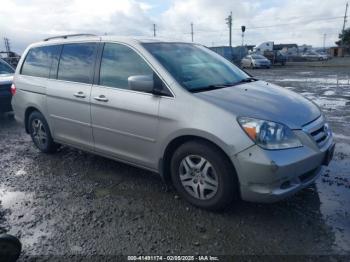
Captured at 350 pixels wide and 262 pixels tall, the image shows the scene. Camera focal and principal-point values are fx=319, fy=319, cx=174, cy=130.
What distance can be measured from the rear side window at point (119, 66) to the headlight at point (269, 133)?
1.29 m

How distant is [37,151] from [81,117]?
73.9 inches

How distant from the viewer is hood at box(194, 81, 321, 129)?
306cm

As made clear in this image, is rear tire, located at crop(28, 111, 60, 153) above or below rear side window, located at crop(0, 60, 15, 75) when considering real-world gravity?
below

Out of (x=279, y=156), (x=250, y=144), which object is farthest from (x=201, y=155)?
(x=279, y=156)

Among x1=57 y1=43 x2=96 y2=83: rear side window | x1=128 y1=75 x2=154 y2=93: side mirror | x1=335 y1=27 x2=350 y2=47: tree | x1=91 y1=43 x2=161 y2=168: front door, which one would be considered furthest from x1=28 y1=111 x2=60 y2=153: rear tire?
x1=335 y1=27 x2=350 y2=47: tree

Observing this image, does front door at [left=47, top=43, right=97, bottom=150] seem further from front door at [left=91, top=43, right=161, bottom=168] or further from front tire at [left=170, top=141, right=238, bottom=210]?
front tire at [left=170, top=141, right=238, bottom=210]

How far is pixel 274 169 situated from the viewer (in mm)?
2824

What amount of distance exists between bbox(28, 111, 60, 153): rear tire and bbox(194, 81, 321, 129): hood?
2924 millimetres

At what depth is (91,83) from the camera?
413 cm

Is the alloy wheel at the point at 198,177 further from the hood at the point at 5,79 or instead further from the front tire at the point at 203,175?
the hood at the point at 5,79

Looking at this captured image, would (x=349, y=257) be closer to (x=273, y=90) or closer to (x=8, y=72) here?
(x=273, y=90)

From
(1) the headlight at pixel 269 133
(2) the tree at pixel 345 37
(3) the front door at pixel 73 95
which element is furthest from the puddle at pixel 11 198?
(2) the tree at pixel 345 37

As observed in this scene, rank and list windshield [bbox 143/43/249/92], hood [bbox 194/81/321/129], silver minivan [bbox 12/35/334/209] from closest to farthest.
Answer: silver minivan [bbox 12/35/334/209] → hood [bbox 194/81/321/129] → windshield [bbox 143/43/249/92]

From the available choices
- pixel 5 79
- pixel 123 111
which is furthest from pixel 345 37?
pixel 123 111
